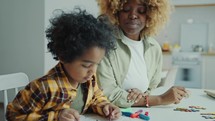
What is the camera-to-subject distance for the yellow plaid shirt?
0.77 meters

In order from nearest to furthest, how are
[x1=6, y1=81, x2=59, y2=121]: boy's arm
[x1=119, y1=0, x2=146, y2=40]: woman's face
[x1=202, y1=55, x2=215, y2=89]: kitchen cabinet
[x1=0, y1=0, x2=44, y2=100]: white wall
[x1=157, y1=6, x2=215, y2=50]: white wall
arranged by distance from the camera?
[x1=6, y1=81, x2=59, y2=121]: boy's arm < [x1=119, y1=0, x2=146, y2=40]: woman's face < [x1=0, y1=0, x2=44, y2=100]: white wall < [x1=202, y1=55, x2=215, y2=89]: kitchen cabinet < [x1=157, y1=6, x2=215, y2=50]: white wall

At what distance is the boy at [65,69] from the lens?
2.54 feet

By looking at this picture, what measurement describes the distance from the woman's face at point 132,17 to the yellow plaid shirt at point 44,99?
45cm

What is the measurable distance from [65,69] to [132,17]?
0.44 metres

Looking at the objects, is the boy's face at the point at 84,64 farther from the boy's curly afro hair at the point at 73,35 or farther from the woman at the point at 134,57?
the woman at the point at 134,57

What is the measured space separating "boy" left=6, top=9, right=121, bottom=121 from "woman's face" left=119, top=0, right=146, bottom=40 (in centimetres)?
31

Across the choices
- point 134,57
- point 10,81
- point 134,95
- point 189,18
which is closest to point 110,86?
point 134,95

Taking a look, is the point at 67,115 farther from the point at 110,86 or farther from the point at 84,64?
the point at 110,86

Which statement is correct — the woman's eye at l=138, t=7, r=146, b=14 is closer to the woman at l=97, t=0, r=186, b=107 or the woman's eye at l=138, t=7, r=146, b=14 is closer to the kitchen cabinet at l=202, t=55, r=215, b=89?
the woman at l=97, t=0, r=186, b=107

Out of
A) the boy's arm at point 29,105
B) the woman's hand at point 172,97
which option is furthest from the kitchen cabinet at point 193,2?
the boy's arm at point 29,105

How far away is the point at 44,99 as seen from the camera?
78 cm

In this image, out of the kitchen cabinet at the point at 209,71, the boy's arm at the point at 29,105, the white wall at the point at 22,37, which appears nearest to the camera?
the boy's arm at the point at 29,105

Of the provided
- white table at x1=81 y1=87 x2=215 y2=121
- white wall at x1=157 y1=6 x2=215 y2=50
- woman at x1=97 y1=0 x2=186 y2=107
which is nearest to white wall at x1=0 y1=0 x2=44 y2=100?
woman at x1=97 y1=0 x2=186 y2=107

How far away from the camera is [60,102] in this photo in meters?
0.82
